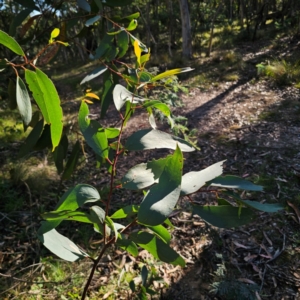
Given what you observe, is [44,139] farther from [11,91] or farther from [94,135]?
[94,135]

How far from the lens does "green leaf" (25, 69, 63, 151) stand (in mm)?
806

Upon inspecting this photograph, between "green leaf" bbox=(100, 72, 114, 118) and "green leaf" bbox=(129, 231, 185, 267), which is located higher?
"green leaf" bbox=(100, 72, 114, 118)

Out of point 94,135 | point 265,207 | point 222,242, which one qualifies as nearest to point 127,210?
point 94,135

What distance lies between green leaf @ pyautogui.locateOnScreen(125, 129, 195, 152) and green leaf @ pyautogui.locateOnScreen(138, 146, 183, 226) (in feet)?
0.57

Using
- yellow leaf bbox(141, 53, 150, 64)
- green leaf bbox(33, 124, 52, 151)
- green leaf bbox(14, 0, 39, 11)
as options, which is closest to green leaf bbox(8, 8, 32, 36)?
green leaf bbox(14, 0, 39, 11)

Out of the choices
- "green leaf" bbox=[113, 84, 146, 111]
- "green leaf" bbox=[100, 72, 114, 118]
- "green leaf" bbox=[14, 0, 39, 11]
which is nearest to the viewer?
"green leaf" bbox=[113, 84, 146, 111]

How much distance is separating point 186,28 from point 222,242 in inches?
307

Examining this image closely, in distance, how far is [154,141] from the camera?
73cm

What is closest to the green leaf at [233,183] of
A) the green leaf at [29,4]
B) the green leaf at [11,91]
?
the green leaf at [11,91]

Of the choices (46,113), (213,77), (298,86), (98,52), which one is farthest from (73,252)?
(213,77)

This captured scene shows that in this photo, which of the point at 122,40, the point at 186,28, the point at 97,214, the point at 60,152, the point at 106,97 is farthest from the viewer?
the point at 186,28

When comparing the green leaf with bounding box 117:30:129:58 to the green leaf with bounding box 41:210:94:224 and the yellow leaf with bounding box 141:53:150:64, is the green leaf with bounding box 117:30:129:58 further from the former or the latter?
the green leaf with bounding box 41:210:94:224

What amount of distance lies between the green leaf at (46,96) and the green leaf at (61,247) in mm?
329

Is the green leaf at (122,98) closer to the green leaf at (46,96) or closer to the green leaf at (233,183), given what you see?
the green leaf at (46,96)
